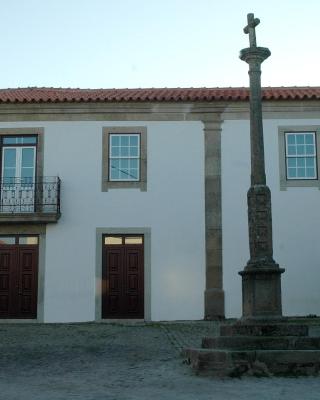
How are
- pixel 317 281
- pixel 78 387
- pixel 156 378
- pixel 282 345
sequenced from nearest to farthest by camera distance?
pixel 78 387, pixel 156 378, pixel 282 345, pixel 317 281

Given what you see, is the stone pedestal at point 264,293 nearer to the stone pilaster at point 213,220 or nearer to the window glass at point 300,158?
the stone pilaster at point 213,220

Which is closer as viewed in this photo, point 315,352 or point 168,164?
point 315,352

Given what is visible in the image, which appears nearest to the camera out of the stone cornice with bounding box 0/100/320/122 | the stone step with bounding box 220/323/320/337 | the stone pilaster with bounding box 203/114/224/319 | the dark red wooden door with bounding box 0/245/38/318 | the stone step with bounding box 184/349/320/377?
the stone step with bounding box 184/349/320/377

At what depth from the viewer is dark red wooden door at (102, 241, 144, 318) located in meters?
13.8

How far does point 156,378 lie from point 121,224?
764 cm

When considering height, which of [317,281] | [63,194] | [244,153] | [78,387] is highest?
[244,153]

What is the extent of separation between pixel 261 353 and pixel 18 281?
855cm

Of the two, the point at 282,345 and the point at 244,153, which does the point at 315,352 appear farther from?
the point at 244,153

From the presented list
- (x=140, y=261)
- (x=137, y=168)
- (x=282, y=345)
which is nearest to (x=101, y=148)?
(x=137, y=168)

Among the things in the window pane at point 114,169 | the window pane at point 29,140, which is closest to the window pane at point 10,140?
the window pane at point 29,140

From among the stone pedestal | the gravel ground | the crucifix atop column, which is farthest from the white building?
the stone pedestal

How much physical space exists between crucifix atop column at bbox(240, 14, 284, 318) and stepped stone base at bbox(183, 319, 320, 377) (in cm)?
27

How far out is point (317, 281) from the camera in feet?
44.8

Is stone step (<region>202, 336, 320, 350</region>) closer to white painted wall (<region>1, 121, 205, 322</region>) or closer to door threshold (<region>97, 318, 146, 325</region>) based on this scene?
white painted wall (<region>1, 121, 205, 322</region>)
